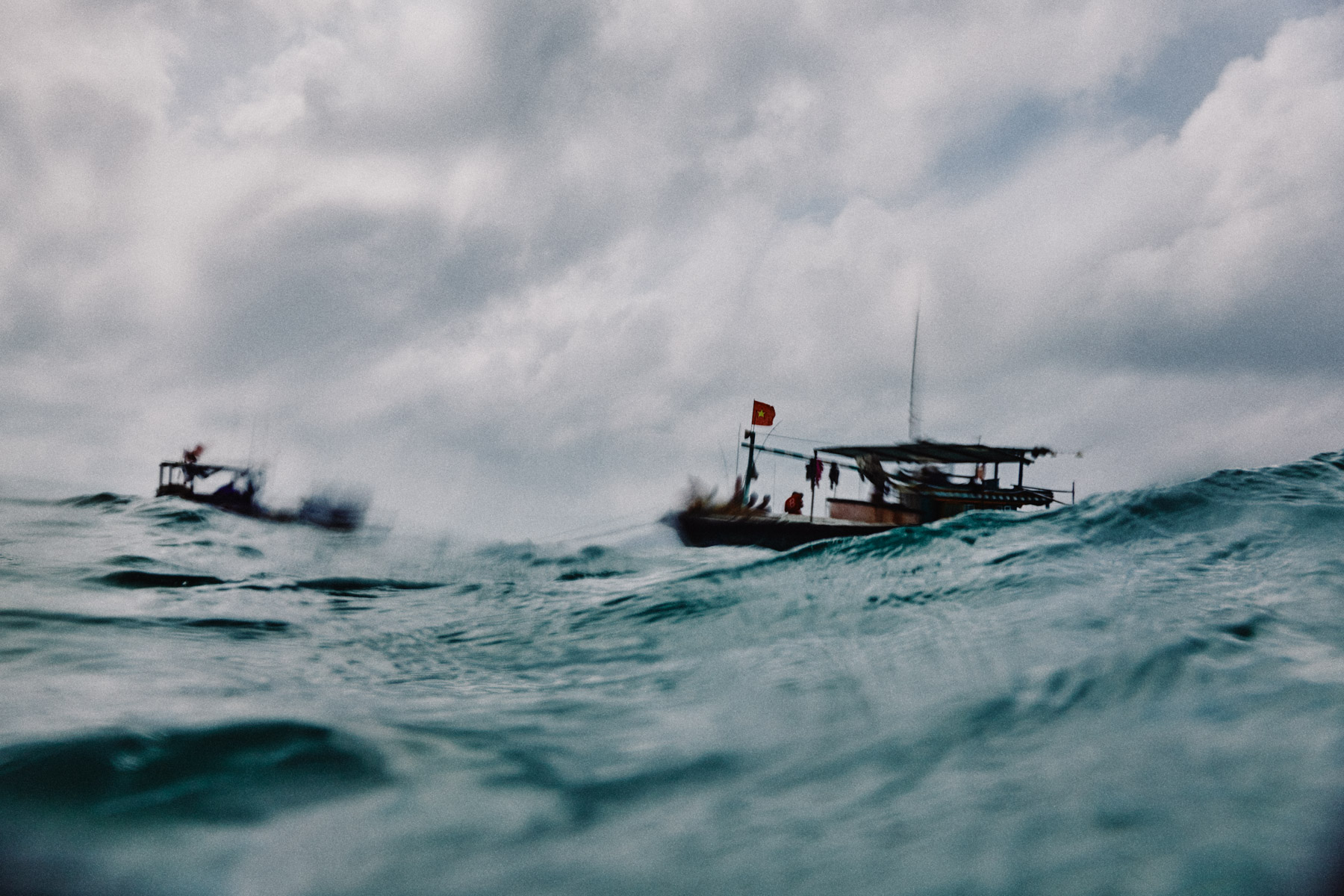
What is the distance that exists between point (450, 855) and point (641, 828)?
548mm

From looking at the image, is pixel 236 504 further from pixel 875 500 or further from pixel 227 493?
pixel 875 500

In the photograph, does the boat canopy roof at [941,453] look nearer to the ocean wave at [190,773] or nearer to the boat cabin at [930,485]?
the boat cabin at [930,485]

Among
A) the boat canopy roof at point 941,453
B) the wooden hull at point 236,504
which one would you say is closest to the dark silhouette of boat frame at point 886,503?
the boat canopy roof at point 941,453

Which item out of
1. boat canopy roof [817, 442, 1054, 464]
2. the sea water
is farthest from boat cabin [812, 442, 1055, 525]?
the sea water

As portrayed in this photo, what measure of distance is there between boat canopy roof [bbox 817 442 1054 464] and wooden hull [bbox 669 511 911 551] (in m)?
2.46

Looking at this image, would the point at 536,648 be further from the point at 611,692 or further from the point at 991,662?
the point at 991,662

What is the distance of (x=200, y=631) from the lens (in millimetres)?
5145

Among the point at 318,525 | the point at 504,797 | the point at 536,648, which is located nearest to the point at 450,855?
the point at 504,797

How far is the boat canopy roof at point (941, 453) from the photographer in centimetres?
2219

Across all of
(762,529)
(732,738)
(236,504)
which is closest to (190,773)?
(732,738)

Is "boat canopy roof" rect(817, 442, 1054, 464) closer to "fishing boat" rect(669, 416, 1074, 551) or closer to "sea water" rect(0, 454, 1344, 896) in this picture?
"fishing boat" rect(669, 416, 1074, 551)

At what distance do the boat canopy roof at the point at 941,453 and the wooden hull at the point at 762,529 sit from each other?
246 centimetres

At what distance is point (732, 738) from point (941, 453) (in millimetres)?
22162

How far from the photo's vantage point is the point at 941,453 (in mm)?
23109
